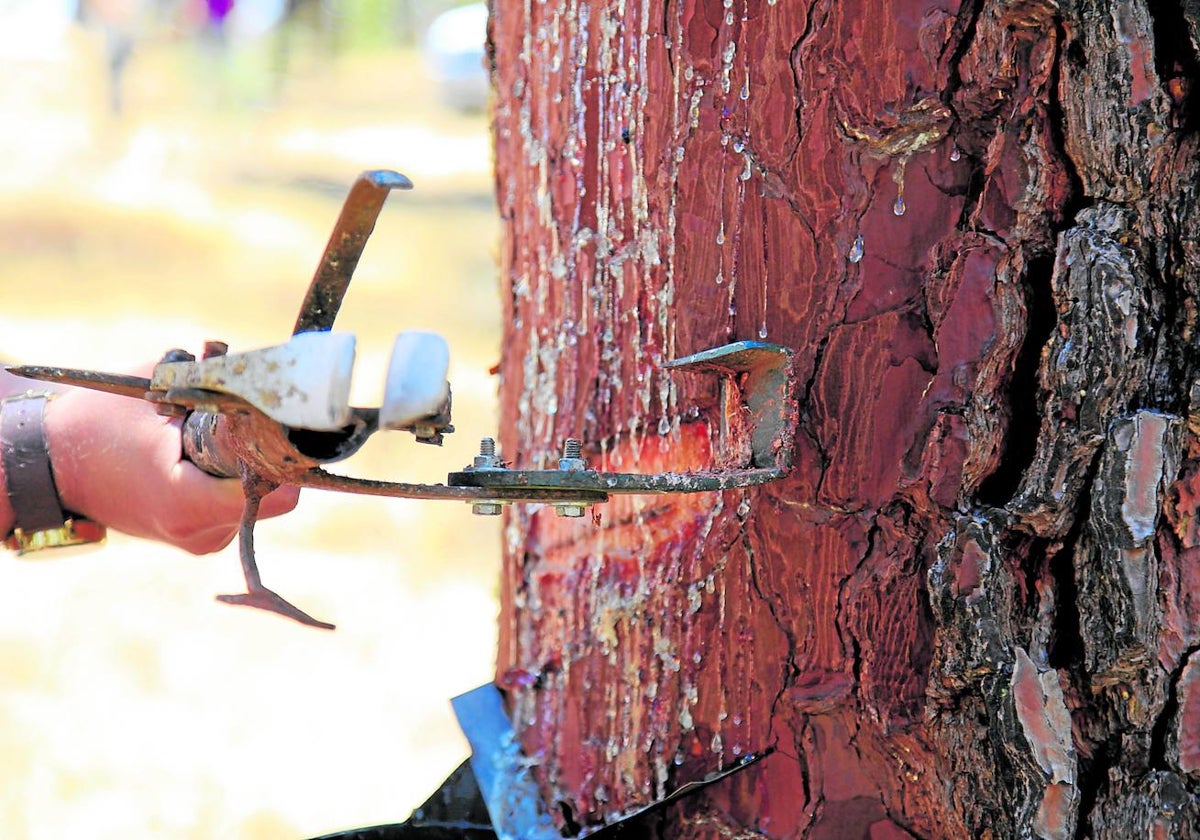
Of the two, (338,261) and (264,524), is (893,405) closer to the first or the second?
(338,261)

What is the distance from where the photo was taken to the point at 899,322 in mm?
840

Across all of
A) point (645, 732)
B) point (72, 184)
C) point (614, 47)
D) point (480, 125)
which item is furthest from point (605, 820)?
point (480, 125)

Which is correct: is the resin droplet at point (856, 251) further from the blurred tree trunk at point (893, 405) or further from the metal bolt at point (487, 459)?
the metal bolt at point (487, 459)

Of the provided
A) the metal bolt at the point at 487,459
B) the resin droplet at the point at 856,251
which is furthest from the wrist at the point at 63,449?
the resin droplet at the point at 856,251

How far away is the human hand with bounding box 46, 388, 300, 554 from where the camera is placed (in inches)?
36.8

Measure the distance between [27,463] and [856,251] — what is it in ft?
2.43

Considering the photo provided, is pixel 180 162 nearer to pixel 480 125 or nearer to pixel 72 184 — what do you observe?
pixel 72 184

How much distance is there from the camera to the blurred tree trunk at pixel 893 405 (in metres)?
0.76

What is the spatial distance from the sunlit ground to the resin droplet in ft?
4.81

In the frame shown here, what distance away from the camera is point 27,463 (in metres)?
1.05

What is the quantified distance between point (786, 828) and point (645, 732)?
13 cm

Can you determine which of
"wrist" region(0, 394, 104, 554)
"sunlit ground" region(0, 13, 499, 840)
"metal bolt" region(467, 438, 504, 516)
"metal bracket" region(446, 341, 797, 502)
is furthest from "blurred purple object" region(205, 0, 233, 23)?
"metal bolt" region(467, 438, 504, 516)

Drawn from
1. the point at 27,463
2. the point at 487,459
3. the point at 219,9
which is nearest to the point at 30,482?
the point at 27,463

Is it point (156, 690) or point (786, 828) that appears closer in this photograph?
point (786, 828)
